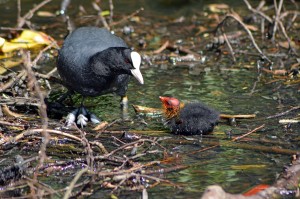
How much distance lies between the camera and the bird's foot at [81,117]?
609cm

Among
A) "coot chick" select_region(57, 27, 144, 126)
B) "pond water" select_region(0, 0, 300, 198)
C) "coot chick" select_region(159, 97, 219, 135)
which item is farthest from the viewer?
"coot chick" select_region(57, 27, 144, 126)

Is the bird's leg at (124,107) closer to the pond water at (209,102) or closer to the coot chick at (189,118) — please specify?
the pond water at (209,102)

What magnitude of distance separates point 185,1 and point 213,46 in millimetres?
2967

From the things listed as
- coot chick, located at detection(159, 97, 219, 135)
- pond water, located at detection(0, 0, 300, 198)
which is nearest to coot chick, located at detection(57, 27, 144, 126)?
pond water, located at detection(0, 0, 300, 198)

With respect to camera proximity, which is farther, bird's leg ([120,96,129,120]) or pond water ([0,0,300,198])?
bird's leg ([120,96,129,120])

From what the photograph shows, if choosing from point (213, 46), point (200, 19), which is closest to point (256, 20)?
point (200, 19)

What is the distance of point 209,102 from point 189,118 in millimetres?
1131

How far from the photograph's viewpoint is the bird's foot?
240 inches

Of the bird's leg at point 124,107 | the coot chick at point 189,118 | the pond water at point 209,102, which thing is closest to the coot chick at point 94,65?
the bird's leg at point 124,107

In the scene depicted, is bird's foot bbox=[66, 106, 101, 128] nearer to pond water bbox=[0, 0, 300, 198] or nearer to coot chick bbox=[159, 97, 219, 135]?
pond water bbox=[0, 0, 300, 198]

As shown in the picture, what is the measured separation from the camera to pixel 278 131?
18.5ft

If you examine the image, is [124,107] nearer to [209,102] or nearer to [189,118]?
[209,102]

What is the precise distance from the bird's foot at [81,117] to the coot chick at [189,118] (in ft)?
2.64

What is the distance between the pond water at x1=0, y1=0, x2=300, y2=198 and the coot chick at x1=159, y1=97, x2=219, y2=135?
74 millimetres
